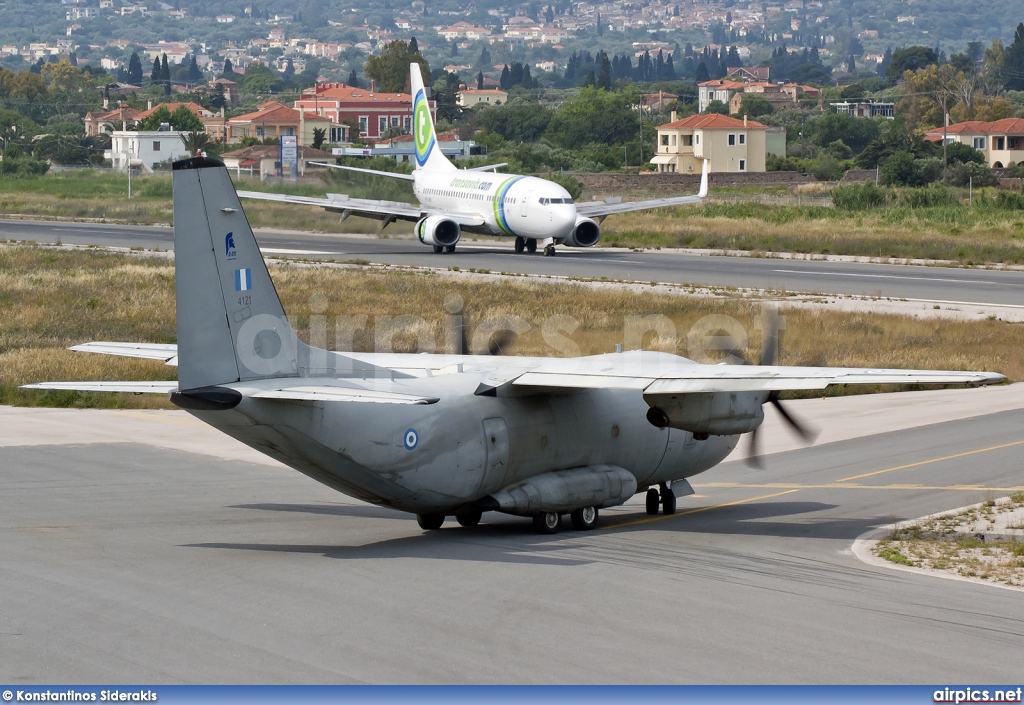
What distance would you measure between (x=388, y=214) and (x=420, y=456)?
5604cm

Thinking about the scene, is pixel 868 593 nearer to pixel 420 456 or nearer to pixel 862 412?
pixel 420 456

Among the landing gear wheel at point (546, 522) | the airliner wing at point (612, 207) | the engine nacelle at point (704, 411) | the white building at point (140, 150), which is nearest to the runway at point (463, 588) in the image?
the landing gear wheel at point (546, 522)

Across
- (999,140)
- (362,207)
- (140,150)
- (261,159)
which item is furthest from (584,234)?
(999,140)

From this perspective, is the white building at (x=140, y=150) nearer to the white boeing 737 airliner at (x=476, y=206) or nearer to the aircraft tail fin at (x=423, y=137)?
the aircraft tail fin at (x=423, y=137)

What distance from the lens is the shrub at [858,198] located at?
99562 mm

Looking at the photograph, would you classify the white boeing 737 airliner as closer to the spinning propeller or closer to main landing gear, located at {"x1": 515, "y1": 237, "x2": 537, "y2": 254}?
main landing gear, located at {"x1": 515, "y1": 237, "x2": 537, "y2": 254}

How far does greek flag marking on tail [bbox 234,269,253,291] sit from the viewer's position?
55.9ft

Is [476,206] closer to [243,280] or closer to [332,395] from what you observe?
[243,280]

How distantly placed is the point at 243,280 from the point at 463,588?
16.6 ft

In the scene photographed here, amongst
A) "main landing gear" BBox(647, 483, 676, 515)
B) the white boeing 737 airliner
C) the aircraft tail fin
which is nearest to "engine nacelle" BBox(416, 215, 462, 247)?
the white boeing 737 airliner

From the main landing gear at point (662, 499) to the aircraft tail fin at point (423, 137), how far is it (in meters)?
54.3

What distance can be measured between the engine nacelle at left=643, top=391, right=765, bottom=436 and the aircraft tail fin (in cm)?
5738

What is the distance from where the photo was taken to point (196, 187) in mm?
16672

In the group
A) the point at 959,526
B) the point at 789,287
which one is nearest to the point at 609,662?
the point at 959,526
